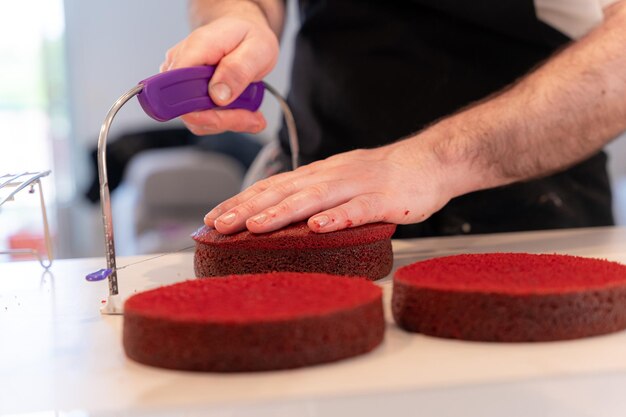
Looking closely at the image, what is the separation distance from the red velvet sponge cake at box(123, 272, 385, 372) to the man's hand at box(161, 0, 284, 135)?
1.86ft

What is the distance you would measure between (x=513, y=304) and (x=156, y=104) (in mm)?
585

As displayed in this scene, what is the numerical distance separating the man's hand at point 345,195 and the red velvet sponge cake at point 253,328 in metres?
0.24

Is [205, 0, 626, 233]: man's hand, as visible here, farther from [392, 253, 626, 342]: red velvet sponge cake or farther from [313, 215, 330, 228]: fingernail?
[392, 253, 626, 342]: red velvet sponge cake

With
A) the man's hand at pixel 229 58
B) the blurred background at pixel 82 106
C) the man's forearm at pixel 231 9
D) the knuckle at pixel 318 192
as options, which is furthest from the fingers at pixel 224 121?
the blurred background at pixel 82 106

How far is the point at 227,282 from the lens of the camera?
0.75m

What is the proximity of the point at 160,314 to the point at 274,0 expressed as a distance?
1.12 meters

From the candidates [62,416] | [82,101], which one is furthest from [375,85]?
[82,101]

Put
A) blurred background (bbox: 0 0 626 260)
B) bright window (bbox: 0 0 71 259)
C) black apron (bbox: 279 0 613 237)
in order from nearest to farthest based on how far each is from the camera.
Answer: black apron (bbox: 279 0 613 237), blurred background (bbox: 0 0 626 260), bright window (bbox: 0 0 71 259)

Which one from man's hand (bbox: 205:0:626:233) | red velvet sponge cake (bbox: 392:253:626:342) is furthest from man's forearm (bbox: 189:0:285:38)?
red velvet sponge cake (bbox: 392:253:626:342)

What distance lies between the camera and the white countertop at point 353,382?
1.90 feet

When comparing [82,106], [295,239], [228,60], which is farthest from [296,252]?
[82,106]

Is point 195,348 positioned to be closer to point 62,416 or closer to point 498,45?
point 62,416

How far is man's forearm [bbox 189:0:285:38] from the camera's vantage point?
150 centimetres

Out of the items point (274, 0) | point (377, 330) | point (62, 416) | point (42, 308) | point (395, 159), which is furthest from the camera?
point (274, 0)
